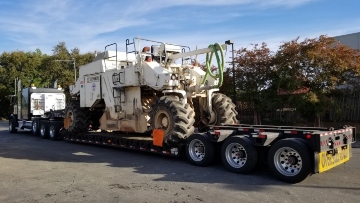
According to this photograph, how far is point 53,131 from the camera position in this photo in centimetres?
1627

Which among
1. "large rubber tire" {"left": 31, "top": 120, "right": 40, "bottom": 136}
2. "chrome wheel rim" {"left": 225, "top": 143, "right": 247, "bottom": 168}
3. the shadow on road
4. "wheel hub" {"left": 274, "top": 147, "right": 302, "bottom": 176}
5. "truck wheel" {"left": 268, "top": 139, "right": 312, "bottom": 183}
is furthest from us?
"large rubber tire" {"left": 31, "top": 120, "right": 40, "bottom": 136}

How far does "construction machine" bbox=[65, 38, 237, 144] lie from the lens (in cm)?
944

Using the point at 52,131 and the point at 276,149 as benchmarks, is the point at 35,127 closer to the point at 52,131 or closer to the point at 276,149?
the point at 52,131

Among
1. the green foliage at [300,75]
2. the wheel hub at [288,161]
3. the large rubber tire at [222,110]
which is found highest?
the green foliage at [300,75]

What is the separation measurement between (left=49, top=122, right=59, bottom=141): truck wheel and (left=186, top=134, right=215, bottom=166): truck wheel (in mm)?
9184

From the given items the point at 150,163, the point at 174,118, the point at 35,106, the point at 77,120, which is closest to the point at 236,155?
the point at 174,118

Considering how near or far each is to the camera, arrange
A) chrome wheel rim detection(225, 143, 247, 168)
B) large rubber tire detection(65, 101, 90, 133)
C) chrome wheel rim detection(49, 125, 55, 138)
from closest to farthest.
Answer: chrome wheel rim detection(225, 143, 247, 168), large rubber tire detection(65, 101, 90, 133), chrome wheel rim detection(49, 125, 55, 138)

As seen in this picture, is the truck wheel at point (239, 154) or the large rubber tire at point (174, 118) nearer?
the truck wheel at point (239, 154)

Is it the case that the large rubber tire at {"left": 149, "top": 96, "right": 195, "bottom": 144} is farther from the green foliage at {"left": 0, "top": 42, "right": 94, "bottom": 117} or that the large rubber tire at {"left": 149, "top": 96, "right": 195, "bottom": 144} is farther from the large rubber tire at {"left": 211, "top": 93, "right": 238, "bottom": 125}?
the green foliage at {"left": 0, "top": 42, "right": 94, "bottom": 117}

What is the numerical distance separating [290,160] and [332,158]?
1069 millimetres

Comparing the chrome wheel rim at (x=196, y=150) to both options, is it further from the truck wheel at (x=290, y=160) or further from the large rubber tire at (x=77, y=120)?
the large rubber tire at (x=77, y=120)

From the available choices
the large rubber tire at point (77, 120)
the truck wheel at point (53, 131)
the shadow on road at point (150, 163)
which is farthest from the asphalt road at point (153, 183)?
the truck wheel at point (53, 131)

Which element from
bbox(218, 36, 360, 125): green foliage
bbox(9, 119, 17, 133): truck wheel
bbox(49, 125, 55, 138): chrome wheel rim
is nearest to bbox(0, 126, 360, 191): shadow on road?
bbox(49, 125, 55, 138): chrome wheel rim

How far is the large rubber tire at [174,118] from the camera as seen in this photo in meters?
9.18
